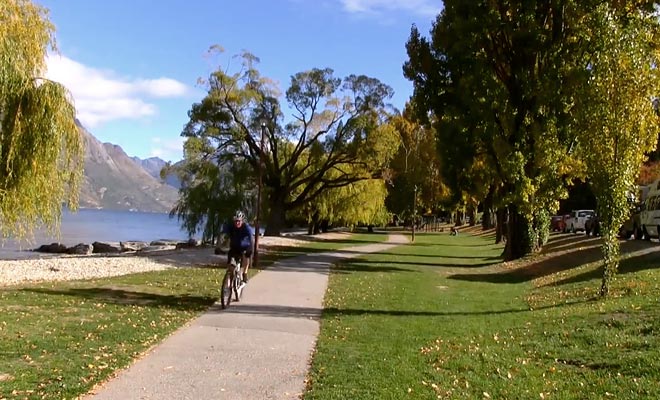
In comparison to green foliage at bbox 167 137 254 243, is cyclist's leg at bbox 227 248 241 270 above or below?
below

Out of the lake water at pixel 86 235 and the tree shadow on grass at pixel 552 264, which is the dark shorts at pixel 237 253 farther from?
the tree shadow on grass at pixel 552 264

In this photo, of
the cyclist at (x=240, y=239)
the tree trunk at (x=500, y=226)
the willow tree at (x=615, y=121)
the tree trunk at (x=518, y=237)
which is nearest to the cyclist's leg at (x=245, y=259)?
the cyclist at (x=240, y=239)

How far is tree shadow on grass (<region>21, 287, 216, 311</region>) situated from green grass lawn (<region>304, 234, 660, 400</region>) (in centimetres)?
288

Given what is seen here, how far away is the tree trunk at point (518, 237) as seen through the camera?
26.8m

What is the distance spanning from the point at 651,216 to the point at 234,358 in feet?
71.2

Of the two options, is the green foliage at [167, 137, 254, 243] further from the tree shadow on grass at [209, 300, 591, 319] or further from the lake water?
the tree shadow on grass at [209, 300, 591, 319]

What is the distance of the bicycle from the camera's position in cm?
1234

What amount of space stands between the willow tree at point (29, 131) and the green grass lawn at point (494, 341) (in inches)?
268

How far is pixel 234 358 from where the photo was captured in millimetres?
7949

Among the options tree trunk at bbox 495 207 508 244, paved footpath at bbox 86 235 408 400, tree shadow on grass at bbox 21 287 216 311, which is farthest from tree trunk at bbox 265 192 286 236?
paved footpath at bbox 86 235 408 400

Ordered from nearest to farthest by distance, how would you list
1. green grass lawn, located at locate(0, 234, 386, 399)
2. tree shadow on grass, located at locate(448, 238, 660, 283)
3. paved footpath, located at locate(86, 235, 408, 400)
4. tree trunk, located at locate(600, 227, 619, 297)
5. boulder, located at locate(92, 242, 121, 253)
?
paved footpath, located at locate(86, 235, 408, 400) → green grass lawn, located at locate(0, 234, 386, 399) → tree trunk, located at locate(600, 227, 619, 297) → tree shadow on grass, located at locate(448, 238, 660, 283) → boulder, located at locate(92, 242, 121, 253)

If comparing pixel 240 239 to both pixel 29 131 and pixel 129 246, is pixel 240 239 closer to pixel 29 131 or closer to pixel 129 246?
pixel 29 131

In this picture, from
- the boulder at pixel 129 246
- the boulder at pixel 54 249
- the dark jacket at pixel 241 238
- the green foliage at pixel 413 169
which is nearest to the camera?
the dark jacket at pixel 241 238

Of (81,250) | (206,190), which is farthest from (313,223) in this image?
→ (81,250)
